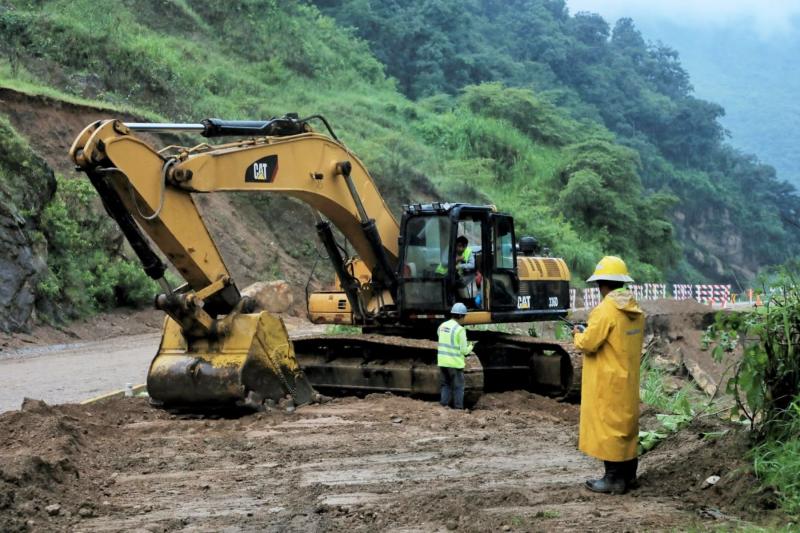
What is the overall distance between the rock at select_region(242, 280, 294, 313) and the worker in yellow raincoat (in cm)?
1915

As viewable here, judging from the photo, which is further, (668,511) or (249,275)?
(249,275)

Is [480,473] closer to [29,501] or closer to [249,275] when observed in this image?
[29,501]

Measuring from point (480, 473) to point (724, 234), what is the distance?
7787 centimetres

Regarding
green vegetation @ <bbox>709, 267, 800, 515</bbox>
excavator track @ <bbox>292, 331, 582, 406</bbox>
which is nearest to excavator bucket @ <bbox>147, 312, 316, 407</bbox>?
excavator track @ <bbox>292, 331, 582, 406</bbox>

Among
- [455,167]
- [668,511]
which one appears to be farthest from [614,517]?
[455,167]

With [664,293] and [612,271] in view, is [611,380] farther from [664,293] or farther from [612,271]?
[664,293]

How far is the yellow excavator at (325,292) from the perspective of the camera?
33.0ft

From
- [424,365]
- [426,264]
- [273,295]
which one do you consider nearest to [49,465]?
[424,365]

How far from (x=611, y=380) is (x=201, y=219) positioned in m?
5.33

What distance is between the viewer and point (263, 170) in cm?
1088

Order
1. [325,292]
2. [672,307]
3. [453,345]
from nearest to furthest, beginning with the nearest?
[453,345], [325,292], [672,307]

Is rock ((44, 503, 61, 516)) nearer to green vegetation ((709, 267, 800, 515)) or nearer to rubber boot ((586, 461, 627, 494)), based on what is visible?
rubber boot ((586, 461, 627, 494))

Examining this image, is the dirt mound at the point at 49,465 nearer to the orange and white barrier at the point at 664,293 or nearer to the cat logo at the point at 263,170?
the cat logo at the point at 263,170

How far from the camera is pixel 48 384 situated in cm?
→ 1416
